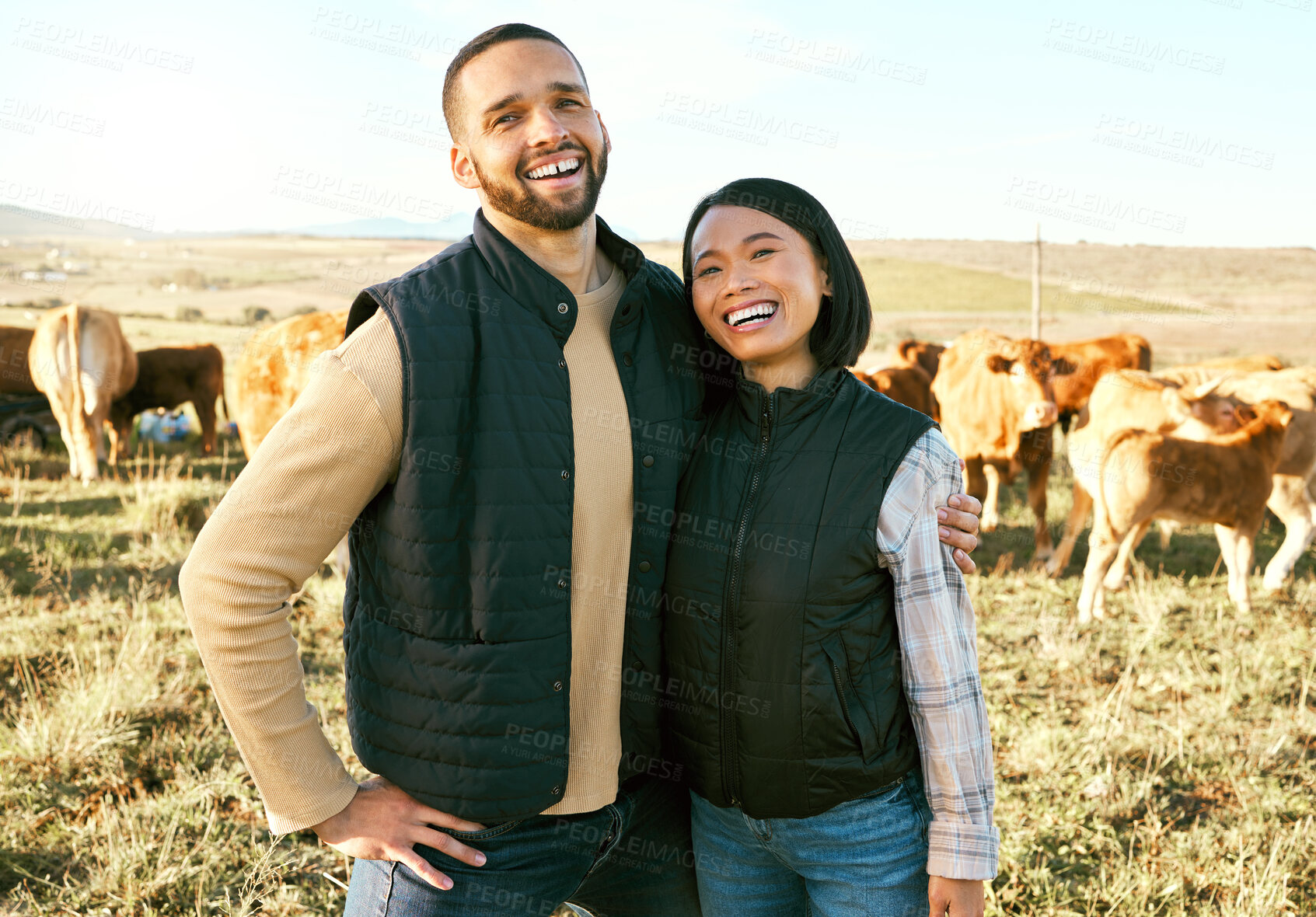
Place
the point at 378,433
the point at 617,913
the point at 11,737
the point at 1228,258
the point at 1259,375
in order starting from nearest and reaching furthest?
the point at 378,433 → the point at 617,913 → the point at 11,737 → the point at 1259,375 → the point at 1228,258

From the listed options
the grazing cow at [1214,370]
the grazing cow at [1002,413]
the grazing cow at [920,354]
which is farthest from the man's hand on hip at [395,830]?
the grazing cow at [920,354]

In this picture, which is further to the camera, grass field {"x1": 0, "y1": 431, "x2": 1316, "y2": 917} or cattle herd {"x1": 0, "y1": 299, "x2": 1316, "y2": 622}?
cattle herd {"x1": 0, "y1": 299, "x2": 1316, "y2": 622}

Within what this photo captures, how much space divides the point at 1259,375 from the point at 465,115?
9.35m

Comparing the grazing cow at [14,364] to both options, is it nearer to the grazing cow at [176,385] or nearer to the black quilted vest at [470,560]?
the grazing cow at [176,385]

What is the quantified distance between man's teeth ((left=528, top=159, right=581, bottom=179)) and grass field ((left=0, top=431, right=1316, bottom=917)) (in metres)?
2.71

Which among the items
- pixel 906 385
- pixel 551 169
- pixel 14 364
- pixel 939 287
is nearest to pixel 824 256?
pixel 551 169

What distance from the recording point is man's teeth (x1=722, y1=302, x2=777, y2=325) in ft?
6.75

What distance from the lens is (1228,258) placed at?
204 feet

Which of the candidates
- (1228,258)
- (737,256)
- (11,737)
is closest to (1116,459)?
(737,256)

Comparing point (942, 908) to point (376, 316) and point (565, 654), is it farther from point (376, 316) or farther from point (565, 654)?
point (376, 316)

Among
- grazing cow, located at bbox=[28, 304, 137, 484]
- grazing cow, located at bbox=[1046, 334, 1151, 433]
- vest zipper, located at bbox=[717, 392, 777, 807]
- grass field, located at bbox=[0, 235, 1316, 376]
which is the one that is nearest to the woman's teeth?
vest zipper, located at bbox=[717, 392, 777, 807]

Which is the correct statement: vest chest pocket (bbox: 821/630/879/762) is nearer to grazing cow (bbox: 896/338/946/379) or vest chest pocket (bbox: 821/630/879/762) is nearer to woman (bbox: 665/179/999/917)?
woman (bbox: 665/179/999/917)

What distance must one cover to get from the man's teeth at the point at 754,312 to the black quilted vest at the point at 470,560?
0.46 meters

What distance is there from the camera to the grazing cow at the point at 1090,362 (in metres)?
11.1
